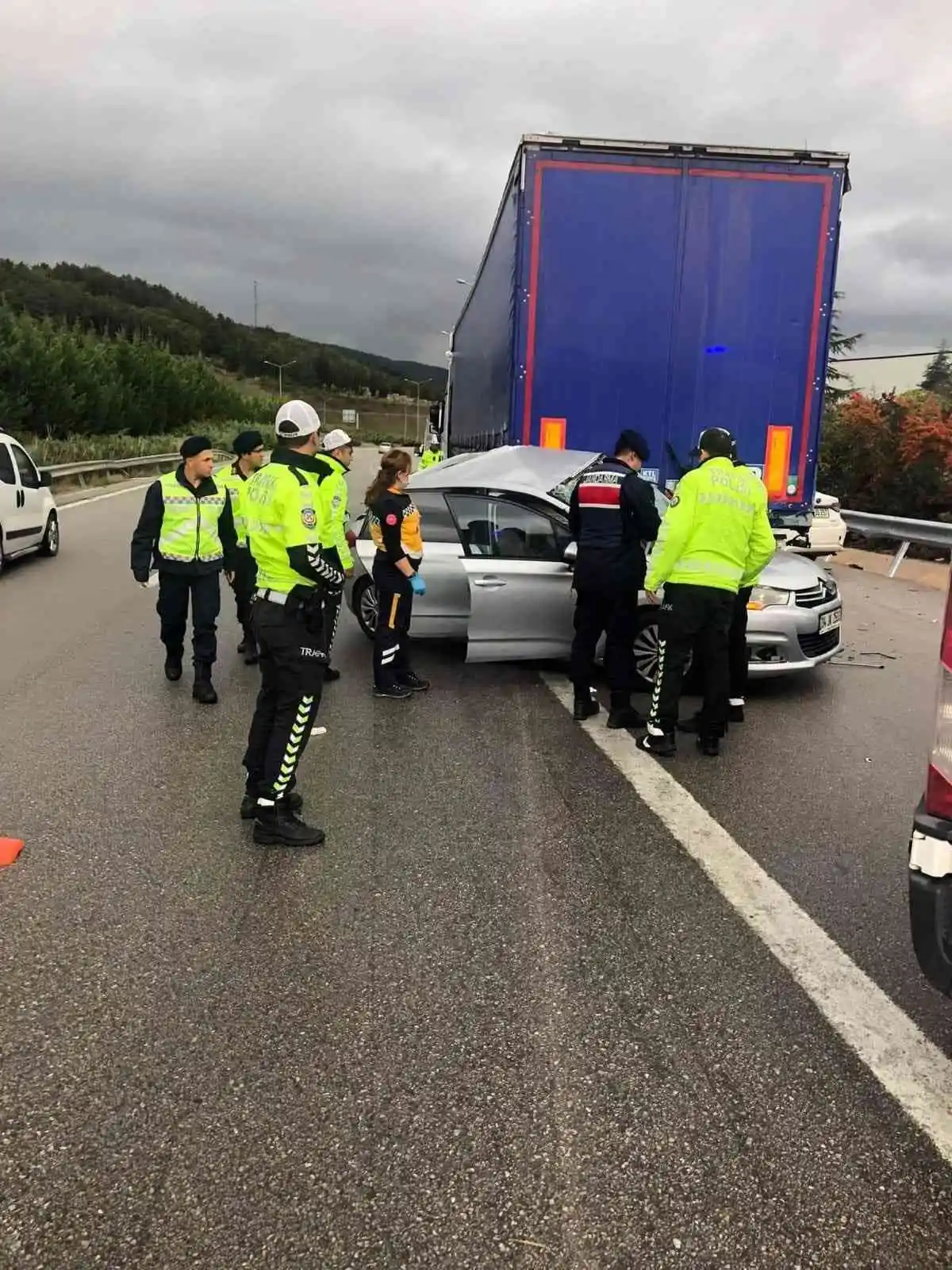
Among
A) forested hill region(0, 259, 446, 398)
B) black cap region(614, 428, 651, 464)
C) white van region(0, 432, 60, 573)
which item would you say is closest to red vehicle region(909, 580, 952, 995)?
black cap region(614, 428, 651, 464)

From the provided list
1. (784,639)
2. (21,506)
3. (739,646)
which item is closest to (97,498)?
(21,506)

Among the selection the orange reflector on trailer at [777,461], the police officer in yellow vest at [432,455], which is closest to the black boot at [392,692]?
the orange reflector on trailer at [777,461]

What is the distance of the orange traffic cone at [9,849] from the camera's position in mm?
4004

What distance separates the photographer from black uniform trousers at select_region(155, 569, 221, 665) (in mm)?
6719

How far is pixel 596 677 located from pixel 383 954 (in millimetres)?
4221

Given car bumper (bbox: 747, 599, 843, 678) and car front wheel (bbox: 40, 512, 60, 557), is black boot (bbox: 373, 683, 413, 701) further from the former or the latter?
car front wheel (bbox: 40, 512, 60, 557)

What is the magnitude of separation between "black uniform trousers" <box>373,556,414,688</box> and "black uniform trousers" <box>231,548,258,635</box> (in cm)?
101

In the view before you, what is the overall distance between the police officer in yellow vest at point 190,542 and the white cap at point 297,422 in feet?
8.91

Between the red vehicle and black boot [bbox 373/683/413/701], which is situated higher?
the red vehicle

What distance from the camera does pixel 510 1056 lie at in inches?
111

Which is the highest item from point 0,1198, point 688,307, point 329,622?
point 688,307

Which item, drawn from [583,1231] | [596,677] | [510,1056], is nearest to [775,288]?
[596,677]

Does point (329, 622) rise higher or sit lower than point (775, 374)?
lower

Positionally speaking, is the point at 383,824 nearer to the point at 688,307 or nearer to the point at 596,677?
the point at 596,677
